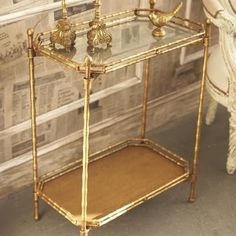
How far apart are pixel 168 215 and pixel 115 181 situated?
0.83ft

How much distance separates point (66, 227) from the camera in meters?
2.09

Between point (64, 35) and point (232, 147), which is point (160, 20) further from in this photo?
point (232, 147)

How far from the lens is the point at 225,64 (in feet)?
7.25

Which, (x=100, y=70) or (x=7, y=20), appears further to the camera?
(x=7, y=20)

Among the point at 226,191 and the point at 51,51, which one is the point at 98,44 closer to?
the point at 51,51

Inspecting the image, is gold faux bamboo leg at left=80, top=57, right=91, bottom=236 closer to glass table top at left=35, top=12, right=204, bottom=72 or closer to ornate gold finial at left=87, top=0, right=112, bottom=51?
glass table top at left=35, top=12, right=204, bottom=72

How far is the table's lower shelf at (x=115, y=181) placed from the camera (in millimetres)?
1971

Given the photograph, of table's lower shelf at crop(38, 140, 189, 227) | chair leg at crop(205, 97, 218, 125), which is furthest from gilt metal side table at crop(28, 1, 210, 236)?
chair leg at crop(205, 97, 218, 125)

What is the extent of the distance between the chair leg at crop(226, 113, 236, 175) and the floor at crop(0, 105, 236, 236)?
0.04m

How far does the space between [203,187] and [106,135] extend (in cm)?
49

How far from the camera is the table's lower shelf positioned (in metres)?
1.97

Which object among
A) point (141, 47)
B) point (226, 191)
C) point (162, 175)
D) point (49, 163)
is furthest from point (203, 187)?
point (141, 47)

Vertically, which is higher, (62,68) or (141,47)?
(141,47)

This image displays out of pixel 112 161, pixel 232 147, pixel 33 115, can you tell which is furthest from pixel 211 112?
pixel 33 115
